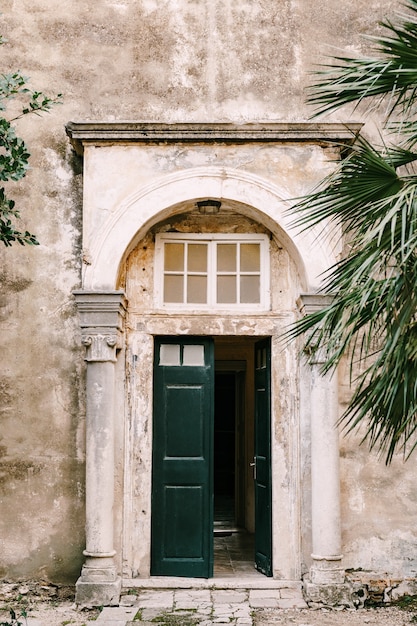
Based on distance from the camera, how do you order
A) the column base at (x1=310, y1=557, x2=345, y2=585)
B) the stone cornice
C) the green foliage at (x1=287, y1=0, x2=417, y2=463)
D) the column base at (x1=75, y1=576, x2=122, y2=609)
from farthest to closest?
1. the stone cornice
2. the column base at (x1=310, y1=557, x2=345, y2=585)
3. the column base at (x1=75, y1=576, x2=122, y2=609)
4. the green foliage at (x1=287, y1=0, x2=417, y2=463)

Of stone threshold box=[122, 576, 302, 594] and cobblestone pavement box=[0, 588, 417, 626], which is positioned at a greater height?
stone threshold box=[122, 576, 302, 594]

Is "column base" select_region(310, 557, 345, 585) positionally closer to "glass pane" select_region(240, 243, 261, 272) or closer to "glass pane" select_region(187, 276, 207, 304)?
"glass pane" select_region(187, 276, 207, 304)

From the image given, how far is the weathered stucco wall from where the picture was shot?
7719 mm

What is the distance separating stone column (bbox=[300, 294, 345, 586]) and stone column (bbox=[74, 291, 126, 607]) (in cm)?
196

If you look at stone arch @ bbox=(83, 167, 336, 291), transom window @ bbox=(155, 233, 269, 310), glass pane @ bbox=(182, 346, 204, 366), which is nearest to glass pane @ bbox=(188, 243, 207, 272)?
transom window @ bbox=(155, 233, 269, 310)

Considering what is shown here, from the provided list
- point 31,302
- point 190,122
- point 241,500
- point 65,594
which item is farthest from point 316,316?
point 241,500

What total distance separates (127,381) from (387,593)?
3363 millimetres

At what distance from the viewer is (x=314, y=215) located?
18.2ft

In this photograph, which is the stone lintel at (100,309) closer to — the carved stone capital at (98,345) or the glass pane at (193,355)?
the carved stone capital at (98,345)

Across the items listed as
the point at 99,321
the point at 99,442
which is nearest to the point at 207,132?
the point at 99,321

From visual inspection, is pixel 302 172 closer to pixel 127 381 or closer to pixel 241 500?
pixel 127 381

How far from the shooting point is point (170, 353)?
8.25 m

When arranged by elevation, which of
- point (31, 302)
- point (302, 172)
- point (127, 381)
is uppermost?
point (302, 172)

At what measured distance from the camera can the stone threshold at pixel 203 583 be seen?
7.68 metres
